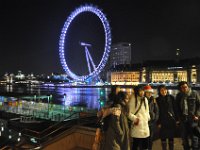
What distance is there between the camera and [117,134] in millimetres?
3994

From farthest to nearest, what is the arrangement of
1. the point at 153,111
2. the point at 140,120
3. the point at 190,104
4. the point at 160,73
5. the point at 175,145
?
the point at 160,73
the point at 175,145
the point at 153,111
the point at 190,104
the point at 140,120

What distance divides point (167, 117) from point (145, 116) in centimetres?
80

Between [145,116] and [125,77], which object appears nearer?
[145,116]

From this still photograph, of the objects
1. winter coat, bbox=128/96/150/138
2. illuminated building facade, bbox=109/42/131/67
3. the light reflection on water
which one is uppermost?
illuminated building facade, bbox=109/42/131/67

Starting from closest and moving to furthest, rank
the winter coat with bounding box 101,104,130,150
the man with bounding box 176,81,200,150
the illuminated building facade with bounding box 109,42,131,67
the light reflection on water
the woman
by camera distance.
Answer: the winter coat with bounding box 101,104,130,150
the woman
the man with bounding box 176,81,200,150
the light reflection on water
the illuminated building facade with bounding box 109,42,131,67

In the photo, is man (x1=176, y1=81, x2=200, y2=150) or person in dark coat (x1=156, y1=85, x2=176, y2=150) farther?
person in dark coat (x1=156, y1=85, x2=176, y2=150)

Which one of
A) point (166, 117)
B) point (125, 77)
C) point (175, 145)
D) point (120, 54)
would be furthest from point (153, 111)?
point (120, 54)

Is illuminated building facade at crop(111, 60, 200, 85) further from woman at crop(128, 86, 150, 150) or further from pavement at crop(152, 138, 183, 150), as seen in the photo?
woman at crop(128, 86, 150, 150)

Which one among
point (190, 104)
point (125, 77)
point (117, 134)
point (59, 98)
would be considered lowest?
point (59, 98)

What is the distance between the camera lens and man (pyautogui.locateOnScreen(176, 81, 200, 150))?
5.04 m

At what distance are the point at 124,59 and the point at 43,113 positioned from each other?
415 ft

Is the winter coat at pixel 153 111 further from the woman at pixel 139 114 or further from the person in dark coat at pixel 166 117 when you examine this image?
the woman at pixel 139 114

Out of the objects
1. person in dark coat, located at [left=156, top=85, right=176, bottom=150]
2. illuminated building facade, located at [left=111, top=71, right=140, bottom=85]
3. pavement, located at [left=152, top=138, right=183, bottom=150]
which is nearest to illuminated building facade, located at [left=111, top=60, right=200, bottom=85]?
illuminated building facade, located at [left=111, top=71, right=140, bottom=85]

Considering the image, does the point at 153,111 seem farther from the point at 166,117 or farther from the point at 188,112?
the point at 188,112
